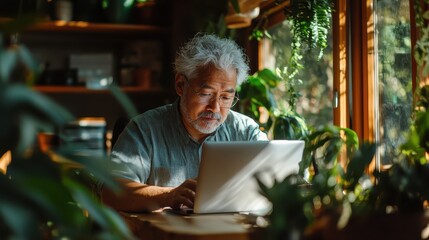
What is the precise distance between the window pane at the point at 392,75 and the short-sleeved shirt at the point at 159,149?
74cm

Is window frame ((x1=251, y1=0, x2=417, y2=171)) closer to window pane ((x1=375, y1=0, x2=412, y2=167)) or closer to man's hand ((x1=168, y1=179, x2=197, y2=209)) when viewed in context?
window pane ((x1=375, y1=0, x2=412, y2=167))

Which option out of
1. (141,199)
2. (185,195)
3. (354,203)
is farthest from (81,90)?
(354,203)

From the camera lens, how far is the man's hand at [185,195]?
2145 millimetres

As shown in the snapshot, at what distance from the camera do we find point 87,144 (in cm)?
465

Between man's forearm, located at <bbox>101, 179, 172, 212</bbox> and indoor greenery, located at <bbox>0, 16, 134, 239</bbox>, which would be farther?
man's forearm, located at <bbox>101, 179, 172, 212</bbox>

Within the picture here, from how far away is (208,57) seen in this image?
2719mm

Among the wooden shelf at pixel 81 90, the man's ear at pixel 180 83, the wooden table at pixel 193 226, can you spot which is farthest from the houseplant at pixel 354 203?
the wooden shelf at pixel 81 90

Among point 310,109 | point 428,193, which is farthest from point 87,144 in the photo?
point 428,193

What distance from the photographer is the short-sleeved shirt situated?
2576mm

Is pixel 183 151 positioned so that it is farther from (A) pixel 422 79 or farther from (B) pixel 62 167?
(B) pixel 62 167

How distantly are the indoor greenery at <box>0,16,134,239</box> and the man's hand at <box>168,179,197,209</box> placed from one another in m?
1.03

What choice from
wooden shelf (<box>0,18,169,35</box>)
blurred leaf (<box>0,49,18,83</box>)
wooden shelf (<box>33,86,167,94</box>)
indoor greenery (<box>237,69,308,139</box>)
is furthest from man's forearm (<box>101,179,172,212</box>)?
wooden shelf (<box>0,18,169,35</box>)

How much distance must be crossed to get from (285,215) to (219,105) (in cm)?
139

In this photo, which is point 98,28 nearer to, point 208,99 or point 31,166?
point 208,99
